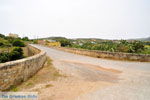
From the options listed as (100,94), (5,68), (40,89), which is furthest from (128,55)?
(5,68)

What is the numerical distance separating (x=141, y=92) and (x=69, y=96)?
230 centimetres

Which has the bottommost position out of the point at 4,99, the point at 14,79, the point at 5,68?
the point at 4,99

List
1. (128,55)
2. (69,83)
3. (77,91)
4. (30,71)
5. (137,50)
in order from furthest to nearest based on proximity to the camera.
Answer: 1. (137,50)
2. (128,55)
3. (30,71)
4. (69,83)
5. (77,91)

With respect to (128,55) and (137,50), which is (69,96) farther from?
(137,50)

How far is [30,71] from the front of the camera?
221 inches

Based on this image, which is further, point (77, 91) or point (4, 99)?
point (77, 91)

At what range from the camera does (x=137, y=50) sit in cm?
1539

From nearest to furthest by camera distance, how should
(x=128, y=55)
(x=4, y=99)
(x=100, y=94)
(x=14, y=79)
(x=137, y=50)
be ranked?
(x=4, y=99) < (x=100, y=94) < (x=14, y=79) < (x=128, y=55) < (x=137, y=50)

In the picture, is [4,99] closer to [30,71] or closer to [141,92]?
[30,71]

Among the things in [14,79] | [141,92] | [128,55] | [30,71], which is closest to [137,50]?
[128,55]

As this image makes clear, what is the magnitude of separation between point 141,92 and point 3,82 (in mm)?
4483

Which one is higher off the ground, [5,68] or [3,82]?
[5,68]

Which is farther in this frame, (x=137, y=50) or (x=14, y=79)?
(x=137, y=50)

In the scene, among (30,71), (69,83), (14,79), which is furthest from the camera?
(30,71)
